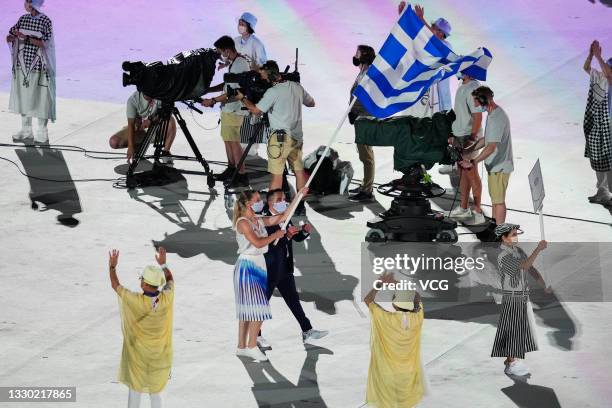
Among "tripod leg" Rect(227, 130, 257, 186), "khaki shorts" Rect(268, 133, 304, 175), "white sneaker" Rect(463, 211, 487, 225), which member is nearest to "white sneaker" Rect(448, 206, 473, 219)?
"white sneaker" Rect(463, 211, 487, 225)

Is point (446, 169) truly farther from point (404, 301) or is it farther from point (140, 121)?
point (404, 301)

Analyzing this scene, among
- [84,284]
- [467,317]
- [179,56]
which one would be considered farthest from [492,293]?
[179,56]

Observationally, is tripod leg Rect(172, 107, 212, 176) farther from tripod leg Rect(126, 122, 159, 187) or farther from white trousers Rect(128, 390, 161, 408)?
white trousers Rect(128, 390, 161, 408)

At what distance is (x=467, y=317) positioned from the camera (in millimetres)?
14102

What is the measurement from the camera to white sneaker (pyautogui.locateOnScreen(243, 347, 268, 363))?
1286cm

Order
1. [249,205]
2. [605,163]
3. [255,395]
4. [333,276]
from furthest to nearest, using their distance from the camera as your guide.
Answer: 1. [605,163]
2. [333,276]
3. [249,205]
4. [255,395]

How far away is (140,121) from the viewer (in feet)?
61.7

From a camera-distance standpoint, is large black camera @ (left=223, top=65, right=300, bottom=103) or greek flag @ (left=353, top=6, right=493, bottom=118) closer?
greek flag @ (left=353, top=6, right=493, bottom=118)

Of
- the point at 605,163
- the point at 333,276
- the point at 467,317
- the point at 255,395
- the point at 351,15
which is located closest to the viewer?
the point at 255,395

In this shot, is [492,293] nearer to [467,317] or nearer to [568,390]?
[467,317]

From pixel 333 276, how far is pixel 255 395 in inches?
126

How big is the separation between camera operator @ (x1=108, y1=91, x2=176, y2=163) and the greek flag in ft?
13.7

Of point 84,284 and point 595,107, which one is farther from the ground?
point 595,107

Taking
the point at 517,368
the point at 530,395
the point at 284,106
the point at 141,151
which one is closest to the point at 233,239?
the point at 284,106
